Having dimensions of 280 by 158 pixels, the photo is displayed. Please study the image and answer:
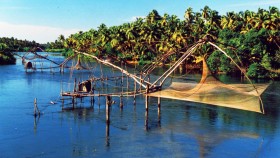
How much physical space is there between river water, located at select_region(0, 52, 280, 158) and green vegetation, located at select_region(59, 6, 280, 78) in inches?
427

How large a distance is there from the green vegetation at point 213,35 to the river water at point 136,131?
10843 mm

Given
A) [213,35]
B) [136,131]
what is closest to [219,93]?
[136,131]

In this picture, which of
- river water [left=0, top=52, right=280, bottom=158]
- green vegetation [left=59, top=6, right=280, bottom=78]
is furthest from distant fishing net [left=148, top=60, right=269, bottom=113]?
green vegetation [left=59, top=6, right=280, bottom=78]

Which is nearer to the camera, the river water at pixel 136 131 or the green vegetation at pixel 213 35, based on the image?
the river water at pixel 136 131

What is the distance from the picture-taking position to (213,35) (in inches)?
2317

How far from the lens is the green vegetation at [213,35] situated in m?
50.4

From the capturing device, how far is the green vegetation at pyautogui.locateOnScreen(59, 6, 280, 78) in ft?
165

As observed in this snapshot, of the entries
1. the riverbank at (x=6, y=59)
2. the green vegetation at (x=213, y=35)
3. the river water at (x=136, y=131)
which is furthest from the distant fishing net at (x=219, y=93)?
the riverbank at (x=6, y=59)

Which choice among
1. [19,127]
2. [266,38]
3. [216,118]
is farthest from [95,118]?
[266,38]

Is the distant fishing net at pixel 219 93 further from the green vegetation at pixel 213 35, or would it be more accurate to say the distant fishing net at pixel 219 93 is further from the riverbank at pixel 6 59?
the riverbank at pixel 6 59

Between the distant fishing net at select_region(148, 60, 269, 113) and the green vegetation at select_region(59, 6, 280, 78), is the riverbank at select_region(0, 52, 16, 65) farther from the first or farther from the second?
the distant fishing net at select_region(148, 60, 269, 113)

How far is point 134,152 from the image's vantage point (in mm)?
18641

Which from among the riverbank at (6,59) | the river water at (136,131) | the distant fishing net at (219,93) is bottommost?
the river water at (136,131)

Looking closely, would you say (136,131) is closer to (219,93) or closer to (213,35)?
(219,93)
